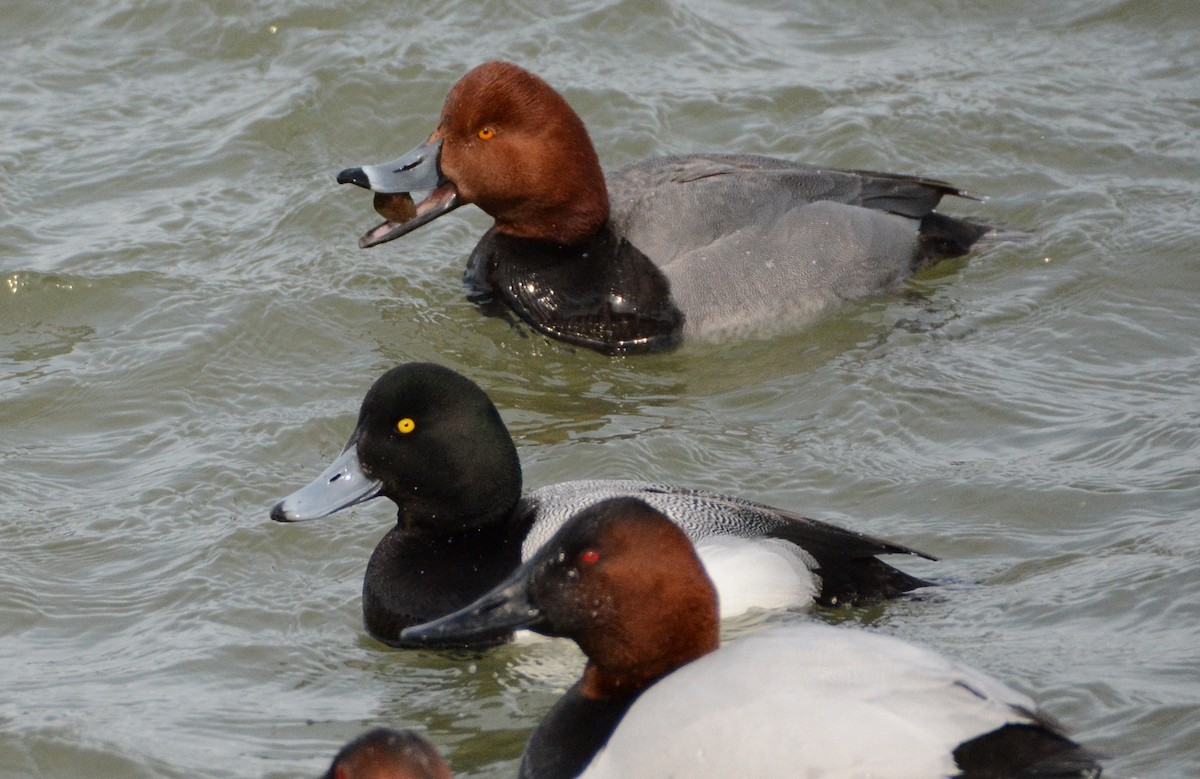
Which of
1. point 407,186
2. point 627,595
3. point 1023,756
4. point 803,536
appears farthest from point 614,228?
point 1023,756

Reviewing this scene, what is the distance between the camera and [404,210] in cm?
754

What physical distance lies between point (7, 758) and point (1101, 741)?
2.73 meters

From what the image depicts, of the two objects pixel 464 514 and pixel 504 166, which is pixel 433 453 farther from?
pixel 504 166

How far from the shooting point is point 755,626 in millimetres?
4867

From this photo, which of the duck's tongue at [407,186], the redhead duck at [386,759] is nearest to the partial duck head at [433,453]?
the redhead duck at [386,759]

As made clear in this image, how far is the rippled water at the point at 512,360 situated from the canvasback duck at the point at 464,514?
0.17 metres

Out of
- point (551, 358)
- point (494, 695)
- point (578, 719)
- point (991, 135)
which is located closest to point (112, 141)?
point (551, 358)

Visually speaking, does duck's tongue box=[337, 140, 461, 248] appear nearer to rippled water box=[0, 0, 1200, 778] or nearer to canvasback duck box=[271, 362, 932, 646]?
rippled water box=[0, 0, 1200, 778]

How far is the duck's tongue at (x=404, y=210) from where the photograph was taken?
7.43 m

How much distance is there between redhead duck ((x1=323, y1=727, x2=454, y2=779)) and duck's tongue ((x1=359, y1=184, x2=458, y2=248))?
4407 millimetres

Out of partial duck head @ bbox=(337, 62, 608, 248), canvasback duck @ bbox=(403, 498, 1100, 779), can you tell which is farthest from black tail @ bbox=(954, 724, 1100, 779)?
partial duck head @ bbox=(337, 62, 608, 248)

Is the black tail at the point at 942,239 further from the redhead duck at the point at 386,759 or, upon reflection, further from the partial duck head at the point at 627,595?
the redhead duck at the point at 386,759

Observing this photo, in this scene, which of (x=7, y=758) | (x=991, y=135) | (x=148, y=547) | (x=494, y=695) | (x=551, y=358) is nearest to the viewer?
(x=7, y=758)

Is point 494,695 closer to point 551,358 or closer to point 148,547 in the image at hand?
point 148,547
